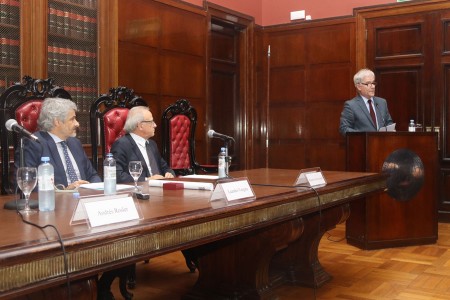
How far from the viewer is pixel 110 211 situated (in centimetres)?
134

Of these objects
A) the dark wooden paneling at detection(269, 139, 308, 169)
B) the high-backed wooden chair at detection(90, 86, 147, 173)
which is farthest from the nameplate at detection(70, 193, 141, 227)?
the dark wooden paneling at detection(269, 139, 308, 169)

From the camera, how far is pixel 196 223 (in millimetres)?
1480

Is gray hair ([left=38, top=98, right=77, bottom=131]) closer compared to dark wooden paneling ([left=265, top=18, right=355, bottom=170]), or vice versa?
gray hair ([left=38, top=98, right=77, bottom=131])

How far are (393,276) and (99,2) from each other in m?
3.15

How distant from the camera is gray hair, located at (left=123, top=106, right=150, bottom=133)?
10.7 feet

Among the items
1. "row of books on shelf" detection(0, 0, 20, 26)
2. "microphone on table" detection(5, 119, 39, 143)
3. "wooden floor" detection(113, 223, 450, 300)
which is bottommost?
"wooden floor" detection(113, 223, 450, 300)

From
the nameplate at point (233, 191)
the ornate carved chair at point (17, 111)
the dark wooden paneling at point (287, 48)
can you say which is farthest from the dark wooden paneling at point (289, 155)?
the nameplate at point (233, 191)

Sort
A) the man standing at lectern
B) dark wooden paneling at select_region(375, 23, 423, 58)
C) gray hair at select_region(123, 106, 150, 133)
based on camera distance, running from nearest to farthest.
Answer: gray hair at select_region(123, 106, 150, 133), the man standing at lectern, dark wooden paneling at select_region(375, 23, 423, 58)

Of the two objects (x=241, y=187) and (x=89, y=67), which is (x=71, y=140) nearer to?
(x=241, y=187)

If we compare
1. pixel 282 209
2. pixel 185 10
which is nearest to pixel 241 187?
pixel 282 209

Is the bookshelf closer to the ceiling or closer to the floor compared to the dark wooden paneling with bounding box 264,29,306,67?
closer to the floor

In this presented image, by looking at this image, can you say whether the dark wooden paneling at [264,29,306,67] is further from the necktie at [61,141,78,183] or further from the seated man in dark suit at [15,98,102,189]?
the necktie at [61,141,78,183]

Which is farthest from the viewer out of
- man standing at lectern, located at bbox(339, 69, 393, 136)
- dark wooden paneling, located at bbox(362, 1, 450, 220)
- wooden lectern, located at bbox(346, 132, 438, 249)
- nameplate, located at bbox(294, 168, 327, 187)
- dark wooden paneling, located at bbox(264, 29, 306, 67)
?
dark wooden paneling, located at bbox(264, 29, 306, 67)

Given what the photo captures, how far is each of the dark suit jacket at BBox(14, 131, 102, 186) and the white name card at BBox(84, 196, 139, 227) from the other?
41.3 inches
